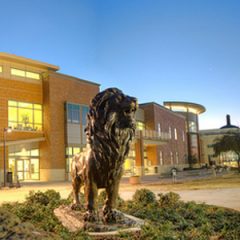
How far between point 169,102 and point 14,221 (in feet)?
225

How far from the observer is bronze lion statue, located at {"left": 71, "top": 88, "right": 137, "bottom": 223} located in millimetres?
5125

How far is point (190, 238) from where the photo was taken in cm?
513

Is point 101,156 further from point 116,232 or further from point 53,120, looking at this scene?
point 53,120

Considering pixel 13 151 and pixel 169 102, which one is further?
pixel 169 102

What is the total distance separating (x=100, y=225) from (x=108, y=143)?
122 centimetres

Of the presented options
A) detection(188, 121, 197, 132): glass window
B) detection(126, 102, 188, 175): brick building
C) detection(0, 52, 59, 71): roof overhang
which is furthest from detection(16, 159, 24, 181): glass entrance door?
detection(188, 121, 197, 132): glass window

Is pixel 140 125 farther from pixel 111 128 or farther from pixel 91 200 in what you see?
pixel 111 128

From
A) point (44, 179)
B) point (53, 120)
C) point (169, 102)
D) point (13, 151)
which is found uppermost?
point (169, 102)

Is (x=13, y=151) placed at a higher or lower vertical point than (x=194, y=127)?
lower

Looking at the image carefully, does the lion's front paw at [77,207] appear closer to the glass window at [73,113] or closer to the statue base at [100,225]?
the statue base at [100,225]

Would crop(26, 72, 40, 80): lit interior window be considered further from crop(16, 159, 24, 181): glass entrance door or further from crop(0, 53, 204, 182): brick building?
crop(16, 159, 24, 181): glass entrance door

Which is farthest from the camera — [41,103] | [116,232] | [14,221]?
[41,103]

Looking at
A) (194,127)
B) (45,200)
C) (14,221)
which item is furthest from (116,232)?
(194,127)

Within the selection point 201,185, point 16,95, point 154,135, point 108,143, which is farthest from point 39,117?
point 108,143
